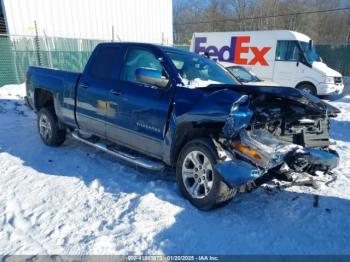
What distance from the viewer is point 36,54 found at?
550 inches

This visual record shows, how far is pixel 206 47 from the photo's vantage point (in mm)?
15508

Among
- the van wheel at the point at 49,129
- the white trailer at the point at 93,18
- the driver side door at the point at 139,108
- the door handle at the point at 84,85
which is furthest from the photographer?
the white trailer at the point at 93,18

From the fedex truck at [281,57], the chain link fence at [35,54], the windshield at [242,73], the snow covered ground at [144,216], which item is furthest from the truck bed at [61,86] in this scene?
the fedex truck at [281,57]

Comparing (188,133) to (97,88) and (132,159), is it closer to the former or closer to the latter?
(132,159)

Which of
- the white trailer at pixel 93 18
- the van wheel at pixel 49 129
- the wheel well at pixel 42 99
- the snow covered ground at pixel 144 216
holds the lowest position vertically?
the snow covered ground at pixel 144 216

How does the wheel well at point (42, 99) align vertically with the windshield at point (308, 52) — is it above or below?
below

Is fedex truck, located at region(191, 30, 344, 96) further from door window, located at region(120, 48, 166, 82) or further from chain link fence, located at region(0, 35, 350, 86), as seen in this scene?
door window, located at region(120, 48, 166, 82)

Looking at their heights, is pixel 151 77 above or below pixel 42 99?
above

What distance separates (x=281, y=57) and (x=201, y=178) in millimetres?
11274

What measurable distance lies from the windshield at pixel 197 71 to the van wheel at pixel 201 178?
83cm

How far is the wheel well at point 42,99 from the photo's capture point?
6147 millimetres

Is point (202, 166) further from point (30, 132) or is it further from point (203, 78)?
point (30, 132)

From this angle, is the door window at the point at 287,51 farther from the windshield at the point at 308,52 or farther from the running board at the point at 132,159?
the running board at the point at 132,159

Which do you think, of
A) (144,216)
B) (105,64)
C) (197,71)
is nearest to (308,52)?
(197,71)
